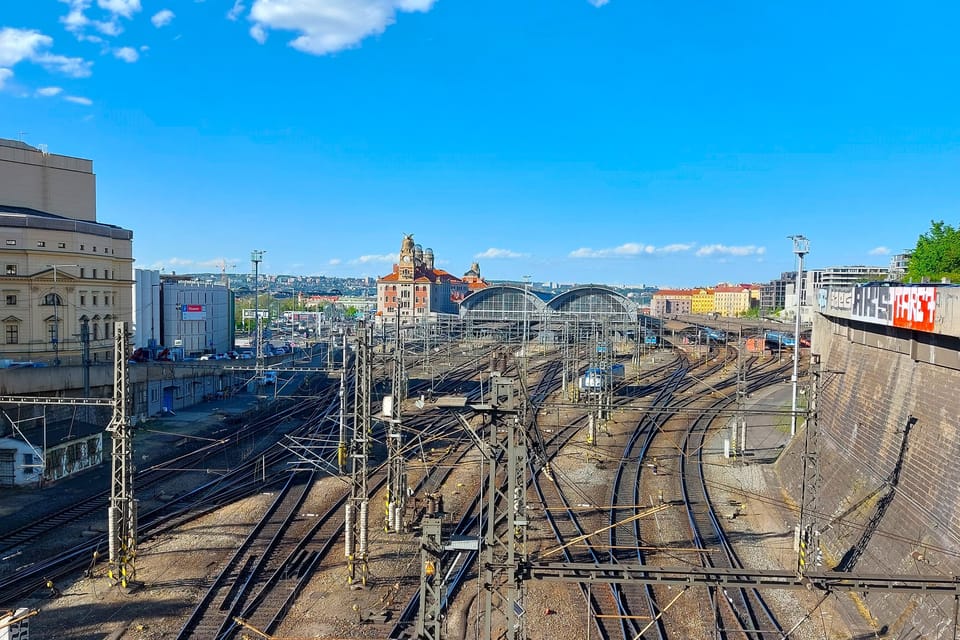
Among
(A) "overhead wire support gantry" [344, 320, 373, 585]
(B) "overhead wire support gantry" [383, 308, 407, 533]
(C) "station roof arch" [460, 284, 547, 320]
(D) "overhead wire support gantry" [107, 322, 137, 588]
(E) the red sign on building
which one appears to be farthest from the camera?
(C) "station roof arch" [460, 284, 547, 320]

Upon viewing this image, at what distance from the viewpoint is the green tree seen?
1485 inches

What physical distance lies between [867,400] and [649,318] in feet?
220

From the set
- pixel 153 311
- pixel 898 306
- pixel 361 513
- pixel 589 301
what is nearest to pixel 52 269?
pixel 153 311

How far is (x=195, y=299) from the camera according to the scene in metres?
48.7

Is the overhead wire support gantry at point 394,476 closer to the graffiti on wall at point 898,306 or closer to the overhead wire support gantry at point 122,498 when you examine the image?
the overhead wire support gantry at point 122,498

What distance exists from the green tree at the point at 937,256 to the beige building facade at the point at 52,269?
4105cm

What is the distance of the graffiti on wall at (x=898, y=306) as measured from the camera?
48.2 ft

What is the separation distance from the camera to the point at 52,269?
3284 centimetres

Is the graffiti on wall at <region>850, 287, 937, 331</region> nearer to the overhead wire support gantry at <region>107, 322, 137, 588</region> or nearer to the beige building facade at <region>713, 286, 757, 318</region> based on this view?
the overhead wire support gantry at <region>107, 322, 137, 588</region>

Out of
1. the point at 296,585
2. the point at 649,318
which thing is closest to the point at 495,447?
the point at 296,585

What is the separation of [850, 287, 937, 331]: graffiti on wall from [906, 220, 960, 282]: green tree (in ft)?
67.5

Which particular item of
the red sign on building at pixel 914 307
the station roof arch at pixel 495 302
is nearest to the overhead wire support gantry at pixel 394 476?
the red sign on building at pixel 914 307

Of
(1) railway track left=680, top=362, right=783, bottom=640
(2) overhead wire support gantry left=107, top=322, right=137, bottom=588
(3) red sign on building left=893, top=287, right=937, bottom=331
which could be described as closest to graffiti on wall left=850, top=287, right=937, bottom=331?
(3) red sign on building left=893, top=287, right=937, bottom=331

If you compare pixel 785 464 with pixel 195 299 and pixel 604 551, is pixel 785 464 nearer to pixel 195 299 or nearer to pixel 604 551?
pixel 604 551
